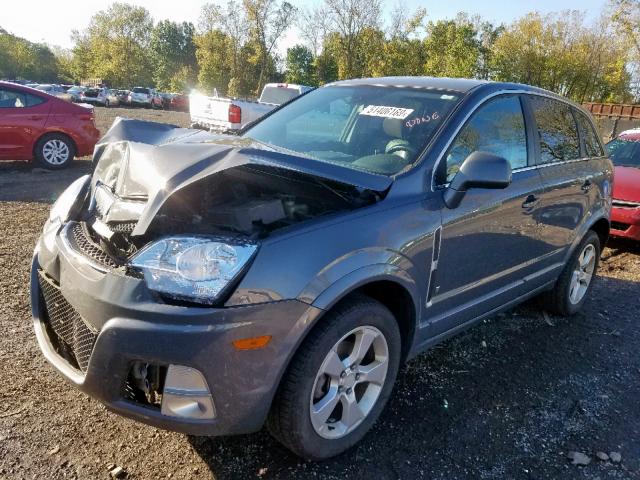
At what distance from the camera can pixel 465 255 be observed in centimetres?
285

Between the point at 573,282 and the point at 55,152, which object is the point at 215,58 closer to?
the point at 55,152

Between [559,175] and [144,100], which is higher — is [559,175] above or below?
above

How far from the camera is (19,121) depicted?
8.33 m

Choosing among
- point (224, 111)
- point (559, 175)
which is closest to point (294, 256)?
point (559, 175)

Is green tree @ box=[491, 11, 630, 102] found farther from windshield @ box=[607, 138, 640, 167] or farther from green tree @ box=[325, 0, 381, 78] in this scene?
windshield @ box=[607, 138, 640, 167]

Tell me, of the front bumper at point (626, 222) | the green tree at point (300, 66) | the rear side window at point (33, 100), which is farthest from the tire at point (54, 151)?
the green tree at point (300, 66)

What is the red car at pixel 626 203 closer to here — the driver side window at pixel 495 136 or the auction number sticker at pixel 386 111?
the driver side window at pixel 495 136

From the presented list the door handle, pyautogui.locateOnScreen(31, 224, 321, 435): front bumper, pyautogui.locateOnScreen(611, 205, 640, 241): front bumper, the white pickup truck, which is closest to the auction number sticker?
the door handle

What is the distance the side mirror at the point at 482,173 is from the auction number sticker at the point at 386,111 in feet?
2.01

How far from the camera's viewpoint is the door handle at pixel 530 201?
10.7ft

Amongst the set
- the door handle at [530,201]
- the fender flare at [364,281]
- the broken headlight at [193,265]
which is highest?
the door handle at [530,201]

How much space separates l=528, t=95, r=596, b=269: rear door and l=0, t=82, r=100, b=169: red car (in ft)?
26.4

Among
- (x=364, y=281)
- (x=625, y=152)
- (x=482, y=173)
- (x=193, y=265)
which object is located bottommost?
(x=364, y=281)

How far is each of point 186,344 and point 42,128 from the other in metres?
8.30
